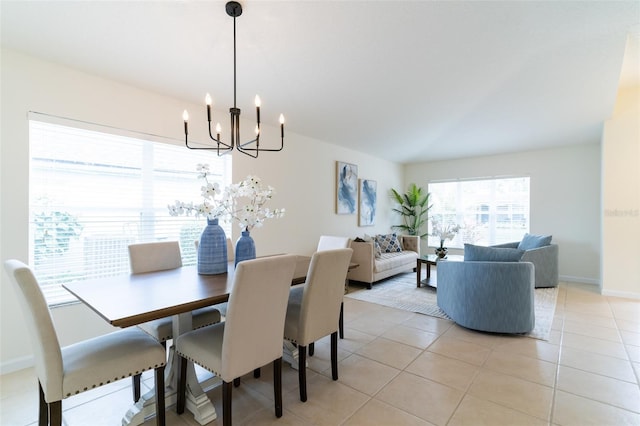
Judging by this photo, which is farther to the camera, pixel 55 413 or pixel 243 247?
pixel 243 247

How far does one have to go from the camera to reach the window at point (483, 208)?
5.84 m

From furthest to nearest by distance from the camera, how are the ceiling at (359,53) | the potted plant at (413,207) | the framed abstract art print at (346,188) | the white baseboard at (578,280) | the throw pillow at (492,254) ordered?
the potted plant at (413,207) → the framed abstract art print at (346,188) → the white baseboard at (578,280) → the throw pillow at (492,254) → the ceiling at (359,53)

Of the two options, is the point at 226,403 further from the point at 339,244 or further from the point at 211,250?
the point at 339,244

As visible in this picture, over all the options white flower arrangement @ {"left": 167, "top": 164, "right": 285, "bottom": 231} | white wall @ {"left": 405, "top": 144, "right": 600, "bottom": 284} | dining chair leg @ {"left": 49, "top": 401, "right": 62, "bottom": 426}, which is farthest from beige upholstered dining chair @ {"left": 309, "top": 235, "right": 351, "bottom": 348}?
white wall @ {"left": 405, "top": 144, "right": 600, "bottom": 284}

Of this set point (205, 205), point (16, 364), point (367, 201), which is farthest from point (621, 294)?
point (16, 364)

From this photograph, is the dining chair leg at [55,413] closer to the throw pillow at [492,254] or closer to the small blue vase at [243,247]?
the small blue vase at [243,247]

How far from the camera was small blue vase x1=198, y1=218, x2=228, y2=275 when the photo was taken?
218 cm

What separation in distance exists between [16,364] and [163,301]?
183 cm

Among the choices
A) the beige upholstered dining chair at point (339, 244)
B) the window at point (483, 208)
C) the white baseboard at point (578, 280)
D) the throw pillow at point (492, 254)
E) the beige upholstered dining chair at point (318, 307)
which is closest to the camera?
the beige upholstered dining chair at point (318, 307)

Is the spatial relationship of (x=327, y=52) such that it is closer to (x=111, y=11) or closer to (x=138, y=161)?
(x=111, y=11)

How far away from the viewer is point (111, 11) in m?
2.06

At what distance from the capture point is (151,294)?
1682 mm

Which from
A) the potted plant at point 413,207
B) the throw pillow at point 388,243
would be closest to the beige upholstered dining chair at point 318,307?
the throw pillow at point 388,243

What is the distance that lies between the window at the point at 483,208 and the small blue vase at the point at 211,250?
558 centimetres
